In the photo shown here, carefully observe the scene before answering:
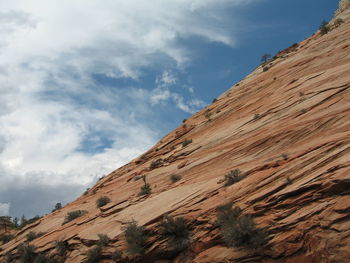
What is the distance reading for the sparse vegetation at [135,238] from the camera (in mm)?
14854

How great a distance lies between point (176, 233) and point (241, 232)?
350 centimetres

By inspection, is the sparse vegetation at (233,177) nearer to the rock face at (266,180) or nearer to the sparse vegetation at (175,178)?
the rock face at (266,180)

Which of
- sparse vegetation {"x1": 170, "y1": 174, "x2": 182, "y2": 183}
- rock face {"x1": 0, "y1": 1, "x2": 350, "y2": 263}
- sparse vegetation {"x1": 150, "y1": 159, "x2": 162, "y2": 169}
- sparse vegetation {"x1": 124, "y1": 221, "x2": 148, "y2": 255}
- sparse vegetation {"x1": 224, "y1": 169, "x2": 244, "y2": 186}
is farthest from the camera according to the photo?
sparse vegetation {"x1": 150, "y1": 159, "x2": 162, "y2": 169}

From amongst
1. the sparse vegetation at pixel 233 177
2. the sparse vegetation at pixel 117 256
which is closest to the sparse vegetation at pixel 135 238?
the sparse vegetation at pixel 117 256

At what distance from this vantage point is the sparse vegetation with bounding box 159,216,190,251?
1410cm

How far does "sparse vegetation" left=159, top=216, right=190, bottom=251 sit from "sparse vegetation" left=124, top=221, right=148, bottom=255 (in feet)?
3.80

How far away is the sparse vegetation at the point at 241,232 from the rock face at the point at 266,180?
0.21m

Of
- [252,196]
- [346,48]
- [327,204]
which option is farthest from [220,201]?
[346,48]

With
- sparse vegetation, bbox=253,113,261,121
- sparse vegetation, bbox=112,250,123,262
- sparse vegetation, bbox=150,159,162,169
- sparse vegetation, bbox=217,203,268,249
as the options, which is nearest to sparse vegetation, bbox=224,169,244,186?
sparse vegetation, bbox=217,203,268,249

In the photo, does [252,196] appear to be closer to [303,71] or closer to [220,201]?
[220,201]

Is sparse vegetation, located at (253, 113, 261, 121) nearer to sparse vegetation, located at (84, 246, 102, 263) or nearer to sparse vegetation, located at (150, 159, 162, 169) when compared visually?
sparse vegetation, located at (150, 159, 162, 169)

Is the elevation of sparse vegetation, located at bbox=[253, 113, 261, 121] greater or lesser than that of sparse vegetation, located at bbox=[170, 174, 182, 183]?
greater

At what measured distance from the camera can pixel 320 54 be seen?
27438 millimetres

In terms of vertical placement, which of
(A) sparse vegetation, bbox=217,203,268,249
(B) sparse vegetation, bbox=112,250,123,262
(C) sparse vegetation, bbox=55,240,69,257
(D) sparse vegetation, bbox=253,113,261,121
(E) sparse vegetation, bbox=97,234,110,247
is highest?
(D) sparse vegetation, bbox=253,113,261,121
